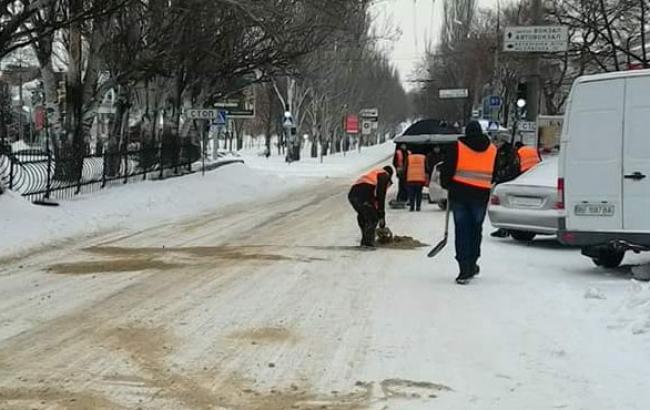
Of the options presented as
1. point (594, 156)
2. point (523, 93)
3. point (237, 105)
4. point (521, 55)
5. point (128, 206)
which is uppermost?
→ point (521, 55)

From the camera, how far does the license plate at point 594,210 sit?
10.2 metres

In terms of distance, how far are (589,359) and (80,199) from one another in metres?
15.6

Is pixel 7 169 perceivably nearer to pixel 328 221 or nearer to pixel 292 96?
pixel 328 221

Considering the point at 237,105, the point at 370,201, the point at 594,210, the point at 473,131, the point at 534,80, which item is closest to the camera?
the point at 473,131

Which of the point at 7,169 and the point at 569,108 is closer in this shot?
the point at 569,108

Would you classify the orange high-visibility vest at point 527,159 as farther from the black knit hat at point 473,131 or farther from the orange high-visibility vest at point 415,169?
the black knit hat at point 473,131

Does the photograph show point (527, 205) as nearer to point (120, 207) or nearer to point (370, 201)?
point (370, 201)

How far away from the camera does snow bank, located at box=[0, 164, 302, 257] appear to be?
14.9m

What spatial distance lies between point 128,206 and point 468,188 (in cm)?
1208

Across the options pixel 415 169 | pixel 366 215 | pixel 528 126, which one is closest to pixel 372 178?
pixel 366 215

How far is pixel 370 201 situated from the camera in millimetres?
13250

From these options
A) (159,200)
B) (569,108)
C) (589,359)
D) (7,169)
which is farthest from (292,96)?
(589,359)

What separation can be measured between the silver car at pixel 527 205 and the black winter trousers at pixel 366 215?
2186 mm

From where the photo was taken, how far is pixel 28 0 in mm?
17344
